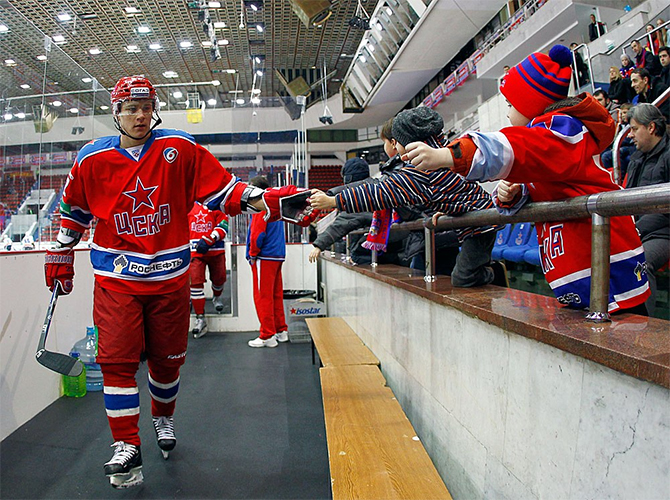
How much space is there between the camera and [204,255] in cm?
559

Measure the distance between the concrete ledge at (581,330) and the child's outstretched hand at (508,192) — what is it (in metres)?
0.29

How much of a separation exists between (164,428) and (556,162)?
2169mm

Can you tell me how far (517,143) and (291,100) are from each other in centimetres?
651

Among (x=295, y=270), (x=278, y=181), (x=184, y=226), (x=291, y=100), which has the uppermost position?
(x=291, y=100)

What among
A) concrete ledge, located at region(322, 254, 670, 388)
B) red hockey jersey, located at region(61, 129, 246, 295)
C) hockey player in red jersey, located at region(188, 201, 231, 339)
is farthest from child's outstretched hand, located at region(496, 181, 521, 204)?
hockey player in red jersey, located at region(188, 201, 231, 339)

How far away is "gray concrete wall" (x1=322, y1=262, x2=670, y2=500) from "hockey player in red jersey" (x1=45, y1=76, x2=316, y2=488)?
83 centimetres

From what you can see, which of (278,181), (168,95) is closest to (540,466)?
(278,181)

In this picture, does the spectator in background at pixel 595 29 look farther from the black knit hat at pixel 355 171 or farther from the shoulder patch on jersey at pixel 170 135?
the shoulder patch on jersey at pixel 170 135

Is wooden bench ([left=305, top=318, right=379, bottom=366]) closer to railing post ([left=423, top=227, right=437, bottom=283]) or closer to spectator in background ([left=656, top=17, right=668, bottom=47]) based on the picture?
railing post ([left=423, top=227, right=437, bottom=283])

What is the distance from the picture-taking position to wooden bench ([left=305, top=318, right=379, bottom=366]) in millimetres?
2775

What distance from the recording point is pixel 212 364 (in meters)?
4.33

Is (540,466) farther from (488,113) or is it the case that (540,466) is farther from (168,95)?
(488,113)

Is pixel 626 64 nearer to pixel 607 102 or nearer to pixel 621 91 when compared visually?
pixel 621 91

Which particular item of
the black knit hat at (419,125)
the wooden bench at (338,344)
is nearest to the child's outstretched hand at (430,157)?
the black knit hat at (419,125)
